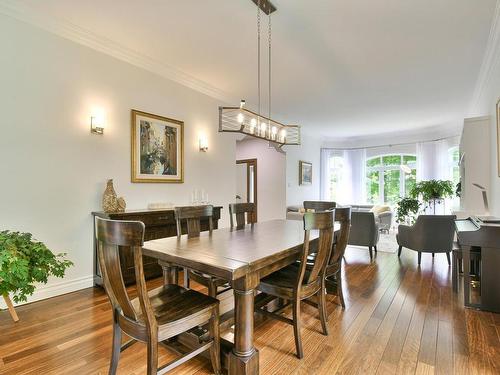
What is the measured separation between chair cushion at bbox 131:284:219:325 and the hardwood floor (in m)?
0.48

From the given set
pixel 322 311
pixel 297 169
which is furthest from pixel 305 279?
pixel 297 169

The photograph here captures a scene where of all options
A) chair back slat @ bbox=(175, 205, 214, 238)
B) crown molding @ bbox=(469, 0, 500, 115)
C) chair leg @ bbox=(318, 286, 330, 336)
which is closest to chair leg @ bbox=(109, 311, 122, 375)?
→ chair back slat @ bbox=(175, 205, 214, 238)

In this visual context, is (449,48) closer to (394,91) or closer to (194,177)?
(394,91)

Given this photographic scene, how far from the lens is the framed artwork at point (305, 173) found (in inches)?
301

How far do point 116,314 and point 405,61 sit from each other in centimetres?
426

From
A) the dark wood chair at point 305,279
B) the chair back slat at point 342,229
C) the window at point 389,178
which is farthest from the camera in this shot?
the window at point 389,178

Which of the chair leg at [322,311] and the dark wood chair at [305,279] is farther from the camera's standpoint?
the chair leg at [322,311]

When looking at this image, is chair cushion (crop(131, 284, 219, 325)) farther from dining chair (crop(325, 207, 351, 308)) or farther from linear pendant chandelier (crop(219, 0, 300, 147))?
linear pendant chandelier (crop(219, 0, 300, 147))

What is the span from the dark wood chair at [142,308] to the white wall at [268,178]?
537cm

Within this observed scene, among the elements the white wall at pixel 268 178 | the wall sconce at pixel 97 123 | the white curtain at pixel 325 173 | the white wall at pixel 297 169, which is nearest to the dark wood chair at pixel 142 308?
the wall sconce at pixel 97 123

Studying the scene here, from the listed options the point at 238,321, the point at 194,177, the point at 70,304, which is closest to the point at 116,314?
the point at 238,321

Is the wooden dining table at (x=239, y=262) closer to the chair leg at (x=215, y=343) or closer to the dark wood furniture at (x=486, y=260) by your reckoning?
the chair leg at (x=215, y=343)

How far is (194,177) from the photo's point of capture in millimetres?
4402

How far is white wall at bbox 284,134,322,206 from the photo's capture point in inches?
282
